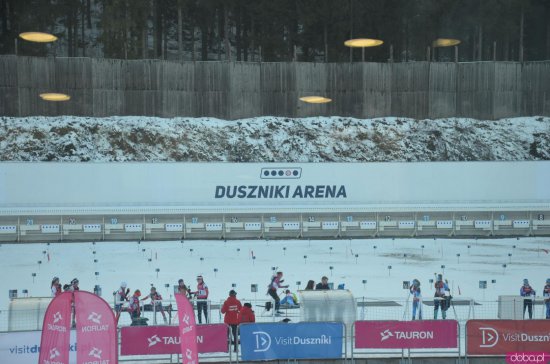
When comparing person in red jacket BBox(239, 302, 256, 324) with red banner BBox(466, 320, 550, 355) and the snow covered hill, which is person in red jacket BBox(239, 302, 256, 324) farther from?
the snow covered hill

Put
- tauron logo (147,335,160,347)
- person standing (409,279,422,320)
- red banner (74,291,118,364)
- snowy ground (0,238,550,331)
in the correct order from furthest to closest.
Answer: snowy ground (0,238,550,331), person standing (409,279,422,320), tauron logo (147,335,160,347), red banner (74,291,118,364)

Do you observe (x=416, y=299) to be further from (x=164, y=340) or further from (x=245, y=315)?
(x=164, y=340)

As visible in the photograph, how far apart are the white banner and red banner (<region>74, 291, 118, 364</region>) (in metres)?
3.07

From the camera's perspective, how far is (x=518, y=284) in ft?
60.3

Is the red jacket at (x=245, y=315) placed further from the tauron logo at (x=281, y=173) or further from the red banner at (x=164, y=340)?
the tauron logo at (x=281, y=173)

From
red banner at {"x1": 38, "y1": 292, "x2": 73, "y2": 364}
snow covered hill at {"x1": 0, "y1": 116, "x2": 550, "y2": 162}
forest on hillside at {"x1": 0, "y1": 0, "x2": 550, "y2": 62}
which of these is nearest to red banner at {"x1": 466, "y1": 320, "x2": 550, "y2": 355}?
red banner at {"x1": 38, "y1": 292, "x2": 73, "y2": 364}

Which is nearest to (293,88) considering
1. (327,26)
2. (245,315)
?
(327,26)

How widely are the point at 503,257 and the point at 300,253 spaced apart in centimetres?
688

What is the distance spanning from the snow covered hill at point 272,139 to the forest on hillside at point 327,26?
461 centimetres

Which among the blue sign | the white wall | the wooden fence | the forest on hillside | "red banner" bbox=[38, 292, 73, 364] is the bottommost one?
the blue sign

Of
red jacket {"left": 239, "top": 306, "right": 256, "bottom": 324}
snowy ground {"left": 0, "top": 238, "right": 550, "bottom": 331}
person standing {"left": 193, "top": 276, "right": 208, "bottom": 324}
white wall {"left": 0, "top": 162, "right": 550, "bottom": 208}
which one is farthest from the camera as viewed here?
white wall {"left": 0, "top": 162, "right": 550, "bottom": 208}

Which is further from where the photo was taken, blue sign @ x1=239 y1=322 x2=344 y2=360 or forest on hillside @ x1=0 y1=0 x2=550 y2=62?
forest on hillside @ x1=0 y1=0 x2=550 y2=62

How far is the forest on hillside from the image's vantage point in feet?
135

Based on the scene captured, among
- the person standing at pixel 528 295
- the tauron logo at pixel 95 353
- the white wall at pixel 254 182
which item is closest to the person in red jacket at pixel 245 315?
the tauron logo at pixel 95 353
